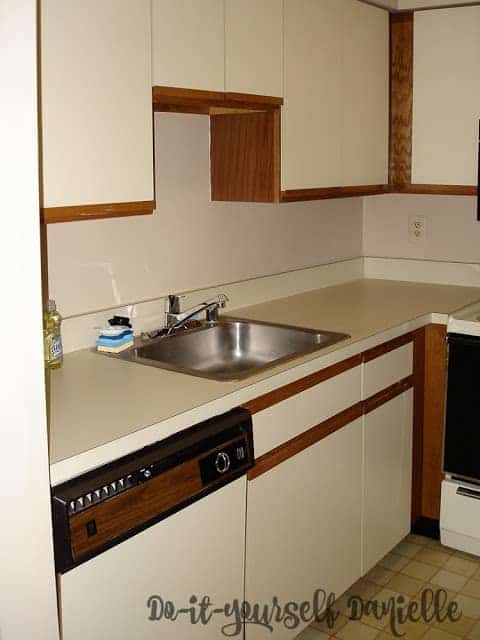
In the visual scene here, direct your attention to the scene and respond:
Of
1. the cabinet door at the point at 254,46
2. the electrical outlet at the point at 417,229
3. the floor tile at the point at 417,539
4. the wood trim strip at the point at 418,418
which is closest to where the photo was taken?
the cabinet door at the point at 254,46

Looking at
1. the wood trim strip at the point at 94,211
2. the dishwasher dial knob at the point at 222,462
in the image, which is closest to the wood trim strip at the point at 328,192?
the wood trim strip at the point at 94,211

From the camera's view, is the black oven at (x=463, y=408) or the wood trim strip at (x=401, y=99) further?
the wood trim strip at (x=401, y=99)

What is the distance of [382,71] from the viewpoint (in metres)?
3.26

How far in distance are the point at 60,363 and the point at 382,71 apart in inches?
72.6

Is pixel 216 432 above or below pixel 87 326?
below

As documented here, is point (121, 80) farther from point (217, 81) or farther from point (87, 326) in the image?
point (87, 326)

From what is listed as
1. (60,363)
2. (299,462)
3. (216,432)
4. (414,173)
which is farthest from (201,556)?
(414,173)

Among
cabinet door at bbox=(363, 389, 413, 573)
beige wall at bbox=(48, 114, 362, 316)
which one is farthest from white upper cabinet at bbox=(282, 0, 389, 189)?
cabinet door at bbox=(363, 389, 413, 573)

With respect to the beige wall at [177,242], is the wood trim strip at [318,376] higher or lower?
lower

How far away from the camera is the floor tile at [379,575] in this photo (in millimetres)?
2879

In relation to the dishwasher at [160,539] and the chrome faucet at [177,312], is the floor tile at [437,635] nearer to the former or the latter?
the dishwasher at [160,539]

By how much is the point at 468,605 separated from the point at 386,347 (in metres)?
0.91

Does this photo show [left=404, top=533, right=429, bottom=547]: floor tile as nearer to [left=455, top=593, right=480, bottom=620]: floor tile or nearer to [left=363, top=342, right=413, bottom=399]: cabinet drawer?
[left=455, top=593, right=480, bottom=620]: floor tile

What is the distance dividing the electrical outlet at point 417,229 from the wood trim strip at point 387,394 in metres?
0.93
